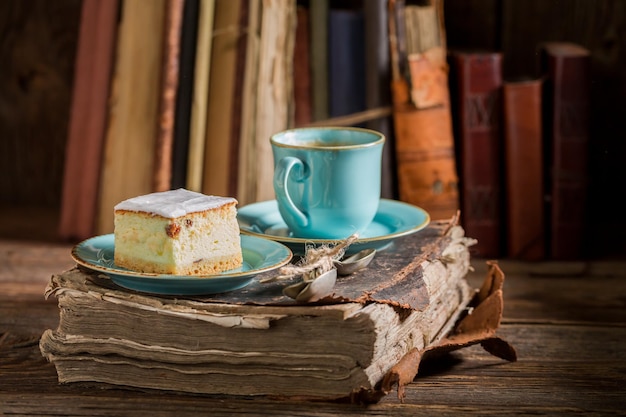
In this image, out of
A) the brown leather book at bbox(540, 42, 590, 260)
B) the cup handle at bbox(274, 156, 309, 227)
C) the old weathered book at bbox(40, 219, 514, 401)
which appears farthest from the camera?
the brown leather book at bbox(540, 42, 590, 260)

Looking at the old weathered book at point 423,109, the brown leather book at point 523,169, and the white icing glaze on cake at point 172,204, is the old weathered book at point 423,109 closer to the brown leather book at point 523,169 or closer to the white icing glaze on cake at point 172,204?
the brown leather book at point 523,169

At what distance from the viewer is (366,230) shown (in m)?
1.33

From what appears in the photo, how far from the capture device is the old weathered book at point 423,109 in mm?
1788

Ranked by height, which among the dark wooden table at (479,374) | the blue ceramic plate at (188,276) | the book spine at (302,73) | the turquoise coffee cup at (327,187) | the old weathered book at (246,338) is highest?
the book spine at (302,73)

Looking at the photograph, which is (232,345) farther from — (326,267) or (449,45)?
(449,45)

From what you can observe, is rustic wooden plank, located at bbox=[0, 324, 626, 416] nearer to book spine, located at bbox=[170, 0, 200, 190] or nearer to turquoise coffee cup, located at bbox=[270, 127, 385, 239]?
turquoise coffee cup, located at bbox=[270, 127, 385, 239]

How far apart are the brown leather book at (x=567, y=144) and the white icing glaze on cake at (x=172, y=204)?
0.85m

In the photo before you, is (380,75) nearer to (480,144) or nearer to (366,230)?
(480,144)

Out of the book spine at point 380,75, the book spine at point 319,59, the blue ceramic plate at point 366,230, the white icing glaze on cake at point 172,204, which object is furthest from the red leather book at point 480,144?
the white icing glaze on cake at point 172,204

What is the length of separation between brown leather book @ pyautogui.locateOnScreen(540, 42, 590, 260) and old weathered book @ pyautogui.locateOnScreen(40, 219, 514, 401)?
27.8 inches

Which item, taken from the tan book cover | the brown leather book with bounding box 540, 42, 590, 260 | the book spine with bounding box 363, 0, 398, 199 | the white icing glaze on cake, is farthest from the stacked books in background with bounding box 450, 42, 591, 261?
the white icing glaze on cake

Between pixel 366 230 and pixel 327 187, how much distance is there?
10cm

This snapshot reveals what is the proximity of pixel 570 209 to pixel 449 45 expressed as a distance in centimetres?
43

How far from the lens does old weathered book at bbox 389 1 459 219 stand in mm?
1788
